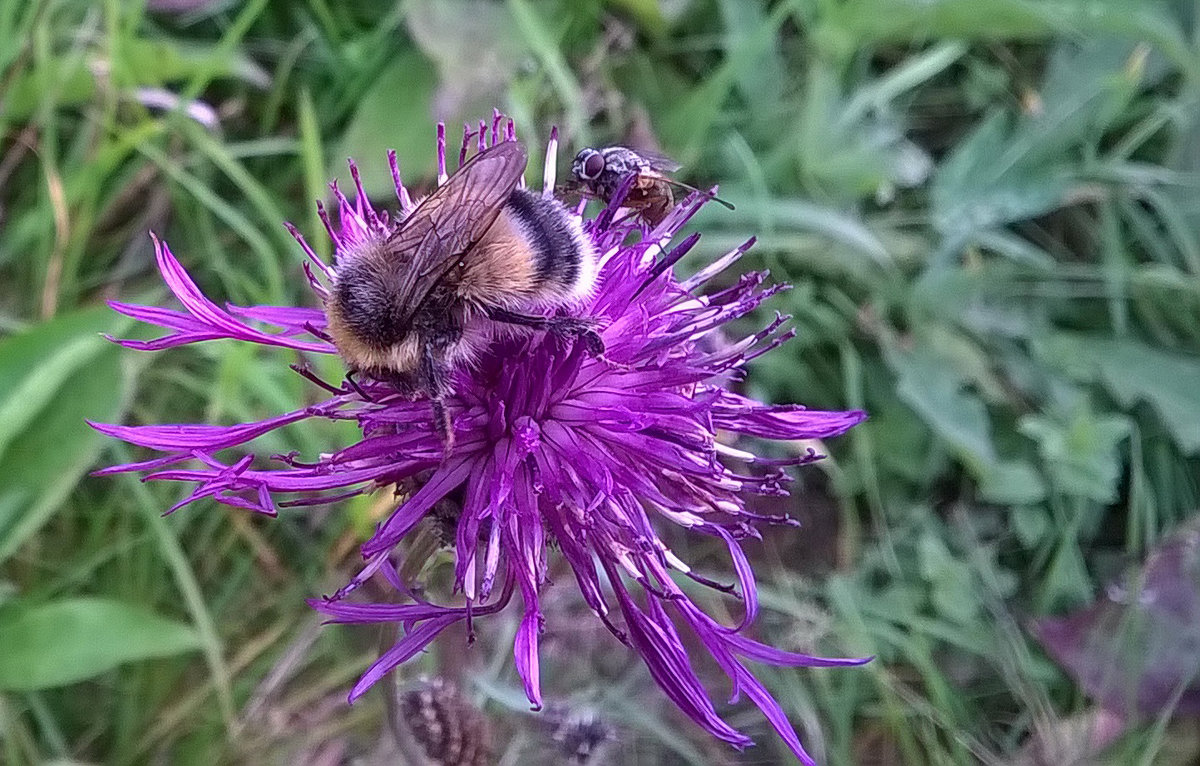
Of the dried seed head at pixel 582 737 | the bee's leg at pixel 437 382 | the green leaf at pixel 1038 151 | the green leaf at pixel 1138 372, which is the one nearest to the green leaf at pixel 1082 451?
the green leaf at pixel 1138 372

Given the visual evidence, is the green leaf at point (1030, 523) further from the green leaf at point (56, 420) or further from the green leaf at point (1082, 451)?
the green leaf at point (56, 420)

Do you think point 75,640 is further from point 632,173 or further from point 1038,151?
point 1038,151

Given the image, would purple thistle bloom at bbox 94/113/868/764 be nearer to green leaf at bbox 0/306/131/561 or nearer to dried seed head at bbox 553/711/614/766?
dried seed head at bbox 553/711/614/766

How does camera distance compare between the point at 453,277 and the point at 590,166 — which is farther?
the point at 590,166

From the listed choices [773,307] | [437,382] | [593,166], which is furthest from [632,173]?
[773,307]

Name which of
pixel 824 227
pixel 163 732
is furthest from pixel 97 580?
pixel 824 227
